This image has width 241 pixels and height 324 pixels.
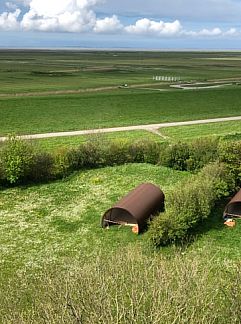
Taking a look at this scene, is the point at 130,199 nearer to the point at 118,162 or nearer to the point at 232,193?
the point at 232,193

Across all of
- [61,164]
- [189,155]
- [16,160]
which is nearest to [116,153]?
[61,164]

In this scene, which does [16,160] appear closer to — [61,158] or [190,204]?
[61,158]

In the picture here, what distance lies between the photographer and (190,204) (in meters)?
29.4

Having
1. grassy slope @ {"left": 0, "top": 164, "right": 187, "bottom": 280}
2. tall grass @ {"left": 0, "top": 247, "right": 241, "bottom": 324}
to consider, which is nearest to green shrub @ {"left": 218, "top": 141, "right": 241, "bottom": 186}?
grassy slope @ {"left": 0, "top": 164, "right": 187, "bottom": 280}

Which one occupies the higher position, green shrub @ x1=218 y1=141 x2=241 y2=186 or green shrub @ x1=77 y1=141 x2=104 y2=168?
green shrub @ x1=218 y1=141 x2=241 y2=186

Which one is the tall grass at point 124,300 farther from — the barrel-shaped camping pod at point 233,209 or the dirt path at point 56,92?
the dirt path at point 56,92

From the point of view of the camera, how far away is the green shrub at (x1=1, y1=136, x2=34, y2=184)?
39.0 m

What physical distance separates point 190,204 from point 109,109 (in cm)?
5175

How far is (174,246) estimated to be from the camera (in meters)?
25.9

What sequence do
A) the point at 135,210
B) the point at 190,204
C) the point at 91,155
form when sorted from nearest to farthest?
the point at 190,204 → the point at 135,210 → the point at 91,155

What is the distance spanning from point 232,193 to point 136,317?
2507 cm

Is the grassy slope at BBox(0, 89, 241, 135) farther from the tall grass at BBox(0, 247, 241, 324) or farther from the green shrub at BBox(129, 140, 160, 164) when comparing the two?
the tall grass at BBox(0, 247, 241, 324)

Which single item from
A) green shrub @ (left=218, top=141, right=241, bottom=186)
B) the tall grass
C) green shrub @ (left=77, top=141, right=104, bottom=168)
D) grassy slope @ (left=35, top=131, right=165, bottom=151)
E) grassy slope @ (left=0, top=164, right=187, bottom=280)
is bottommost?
grassy slope @ (left=0, top=164, right=187, bottom=280)

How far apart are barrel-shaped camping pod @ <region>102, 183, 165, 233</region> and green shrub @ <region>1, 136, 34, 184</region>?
39.8ft
